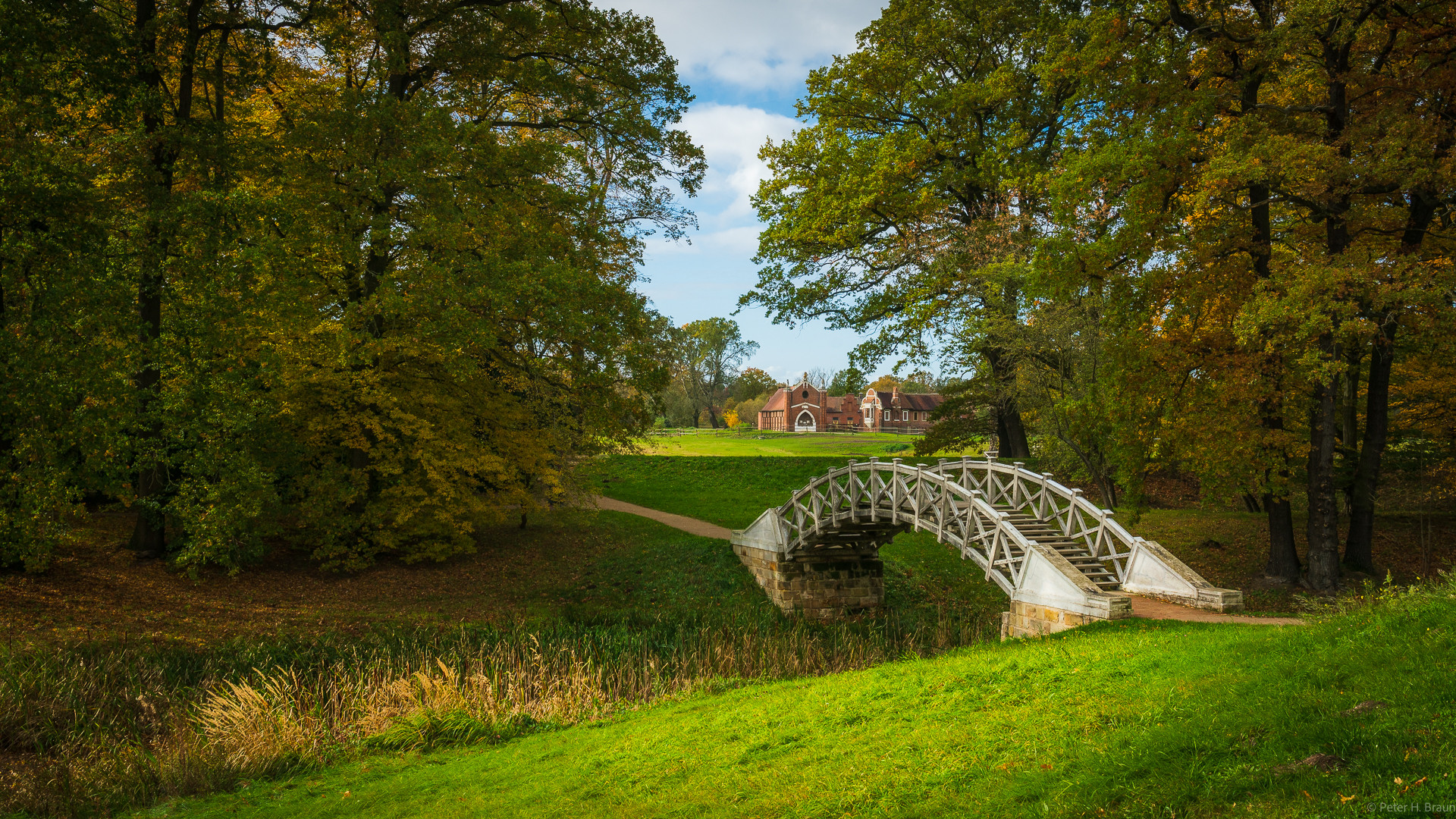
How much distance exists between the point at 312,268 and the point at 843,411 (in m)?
73.4

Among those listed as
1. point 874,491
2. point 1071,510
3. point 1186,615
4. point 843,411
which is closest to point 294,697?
point 874,491

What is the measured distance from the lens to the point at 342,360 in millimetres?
15344

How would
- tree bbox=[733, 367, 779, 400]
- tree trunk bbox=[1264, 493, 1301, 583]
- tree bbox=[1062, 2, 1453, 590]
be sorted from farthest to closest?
tree bbox=[733, 367, 779, 400] → tree trunk bbox=[1264, 493, 1301, 583] → tree bbox=[1062, 2, 1453, 590]

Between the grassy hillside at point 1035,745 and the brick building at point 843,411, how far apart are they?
71335 millimetres

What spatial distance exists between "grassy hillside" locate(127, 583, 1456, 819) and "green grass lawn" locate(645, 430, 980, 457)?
2369 cm

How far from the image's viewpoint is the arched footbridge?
40.9 ft

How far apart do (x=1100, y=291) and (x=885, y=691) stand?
10.8 meters

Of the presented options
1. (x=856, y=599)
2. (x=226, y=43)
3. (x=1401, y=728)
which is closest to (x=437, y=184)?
(x=226, y=43)

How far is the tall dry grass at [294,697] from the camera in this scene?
873 centimetres

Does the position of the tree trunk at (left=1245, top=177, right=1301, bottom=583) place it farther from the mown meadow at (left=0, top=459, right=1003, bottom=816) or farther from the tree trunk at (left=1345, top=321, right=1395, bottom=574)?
the mown meadow at (left=0, top=459, right=1003, bottom=816)

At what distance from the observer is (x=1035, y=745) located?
20.6 feet

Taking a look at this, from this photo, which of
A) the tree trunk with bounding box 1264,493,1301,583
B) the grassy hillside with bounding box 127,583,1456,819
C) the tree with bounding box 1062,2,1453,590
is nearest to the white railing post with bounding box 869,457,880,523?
the tree with bounding box 1062,2,1453,590

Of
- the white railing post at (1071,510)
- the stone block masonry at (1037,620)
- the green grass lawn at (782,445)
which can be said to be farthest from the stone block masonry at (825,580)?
the green grass lawn at (782,445)

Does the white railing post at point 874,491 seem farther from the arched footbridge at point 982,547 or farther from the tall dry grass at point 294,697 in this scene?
the tall dry grass at point 294,697
